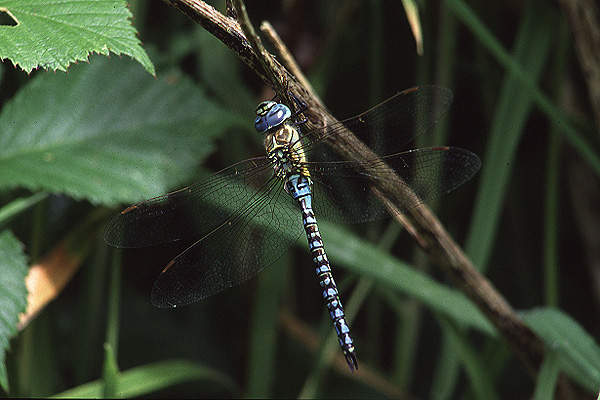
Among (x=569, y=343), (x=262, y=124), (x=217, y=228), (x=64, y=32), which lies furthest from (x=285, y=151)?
(x=569, y=343)

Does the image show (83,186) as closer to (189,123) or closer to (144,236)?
(144,236)

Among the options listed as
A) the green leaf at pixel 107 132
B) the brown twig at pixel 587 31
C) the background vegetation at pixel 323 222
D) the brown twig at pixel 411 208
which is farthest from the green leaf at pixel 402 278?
the brown twig at pixel 587 31

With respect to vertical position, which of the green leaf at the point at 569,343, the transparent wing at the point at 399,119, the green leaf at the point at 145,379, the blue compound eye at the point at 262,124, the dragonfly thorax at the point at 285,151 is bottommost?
the green leaf at the point at 569,343

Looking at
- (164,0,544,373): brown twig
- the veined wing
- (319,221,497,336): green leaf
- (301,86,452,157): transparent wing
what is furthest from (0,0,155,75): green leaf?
(319,221,497,336): green leaf

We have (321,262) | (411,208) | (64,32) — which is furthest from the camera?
(321,262)

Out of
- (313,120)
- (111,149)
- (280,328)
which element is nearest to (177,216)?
(111,149)

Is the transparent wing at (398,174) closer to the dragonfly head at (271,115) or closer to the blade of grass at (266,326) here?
the dragonfly head at (271,115)

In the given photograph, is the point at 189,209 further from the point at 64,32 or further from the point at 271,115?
the point at 64,32
